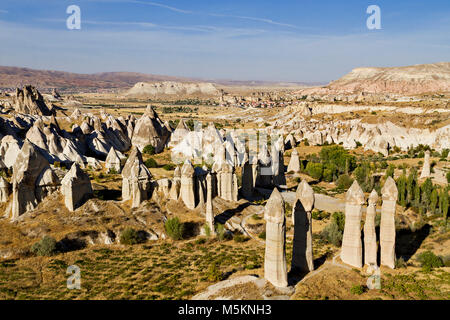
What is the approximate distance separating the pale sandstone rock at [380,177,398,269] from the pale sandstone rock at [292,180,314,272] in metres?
4.97

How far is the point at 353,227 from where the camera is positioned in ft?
67.3

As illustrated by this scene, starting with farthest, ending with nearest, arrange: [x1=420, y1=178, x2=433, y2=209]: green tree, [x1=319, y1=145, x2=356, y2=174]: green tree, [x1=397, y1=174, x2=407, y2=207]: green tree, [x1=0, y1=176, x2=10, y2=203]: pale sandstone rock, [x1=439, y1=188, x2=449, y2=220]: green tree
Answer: [x1=319, y1=145, x2=356, y2=174]: green tree
[x1=397, y1=174, x2=407, y2=207]: green tree
[x1=420, y1=178, x2=433, y2=209]: green tree
[x1=439, y1=188, x2=449, y2=220]: green tree
[x1=0, y1=176, x2=10, y2=203]: pale sandstone rock

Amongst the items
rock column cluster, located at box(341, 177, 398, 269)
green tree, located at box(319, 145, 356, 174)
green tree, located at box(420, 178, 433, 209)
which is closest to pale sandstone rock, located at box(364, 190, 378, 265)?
rock column cluster, located at box(341, 177, 398, 269)

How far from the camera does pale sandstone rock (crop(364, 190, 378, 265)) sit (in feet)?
67.2

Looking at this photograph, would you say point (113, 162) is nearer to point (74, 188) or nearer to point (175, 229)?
point (74, 188)

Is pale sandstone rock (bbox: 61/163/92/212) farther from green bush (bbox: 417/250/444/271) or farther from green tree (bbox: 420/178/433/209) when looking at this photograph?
green tree (bbox: 420/178/433/209)

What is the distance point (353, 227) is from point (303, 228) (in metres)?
3.14

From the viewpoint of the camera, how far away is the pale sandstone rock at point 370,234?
20.5 meters

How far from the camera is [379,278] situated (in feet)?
65.9

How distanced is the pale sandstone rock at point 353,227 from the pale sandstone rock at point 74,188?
22.6 m

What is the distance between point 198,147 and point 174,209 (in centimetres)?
3132

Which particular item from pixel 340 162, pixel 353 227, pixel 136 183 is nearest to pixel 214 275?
pixel 353 227
